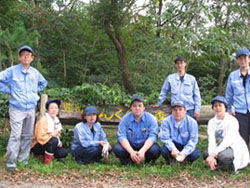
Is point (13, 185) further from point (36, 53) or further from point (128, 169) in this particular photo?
point (36, 53)

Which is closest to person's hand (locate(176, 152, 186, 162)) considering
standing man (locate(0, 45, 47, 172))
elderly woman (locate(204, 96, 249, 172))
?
elderly woman (locate(204, 96, 249, 172))

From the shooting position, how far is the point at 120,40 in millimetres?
12180


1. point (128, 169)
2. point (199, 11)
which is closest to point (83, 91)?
point (128, 169)

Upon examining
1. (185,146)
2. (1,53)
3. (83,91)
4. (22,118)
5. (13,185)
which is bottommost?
(13,185)

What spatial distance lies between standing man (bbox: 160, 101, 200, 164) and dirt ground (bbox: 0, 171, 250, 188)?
1.51ft

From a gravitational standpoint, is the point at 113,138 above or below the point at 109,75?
below

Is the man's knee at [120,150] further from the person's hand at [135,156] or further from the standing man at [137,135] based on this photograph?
A: the person's hand at [135,156]

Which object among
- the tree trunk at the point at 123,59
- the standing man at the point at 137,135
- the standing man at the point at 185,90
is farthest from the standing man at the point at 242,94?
the tree trunk at the point at 123,59

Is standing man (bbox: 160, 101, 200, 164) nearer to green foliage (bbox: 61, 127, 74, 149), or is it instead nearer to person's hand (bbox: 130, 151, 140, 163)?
person's hand (bbox: 130, 151, 140, 163)

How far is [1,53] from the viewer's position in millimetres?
7020

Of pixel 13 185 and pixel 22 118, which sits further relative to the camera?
pixel 22 118

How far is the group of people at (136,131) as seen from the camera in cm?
550

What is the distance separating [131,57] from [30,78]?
275 inches

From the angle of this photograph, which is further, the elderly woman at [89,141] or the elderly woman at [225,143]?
the elderly woman at [89,141]
